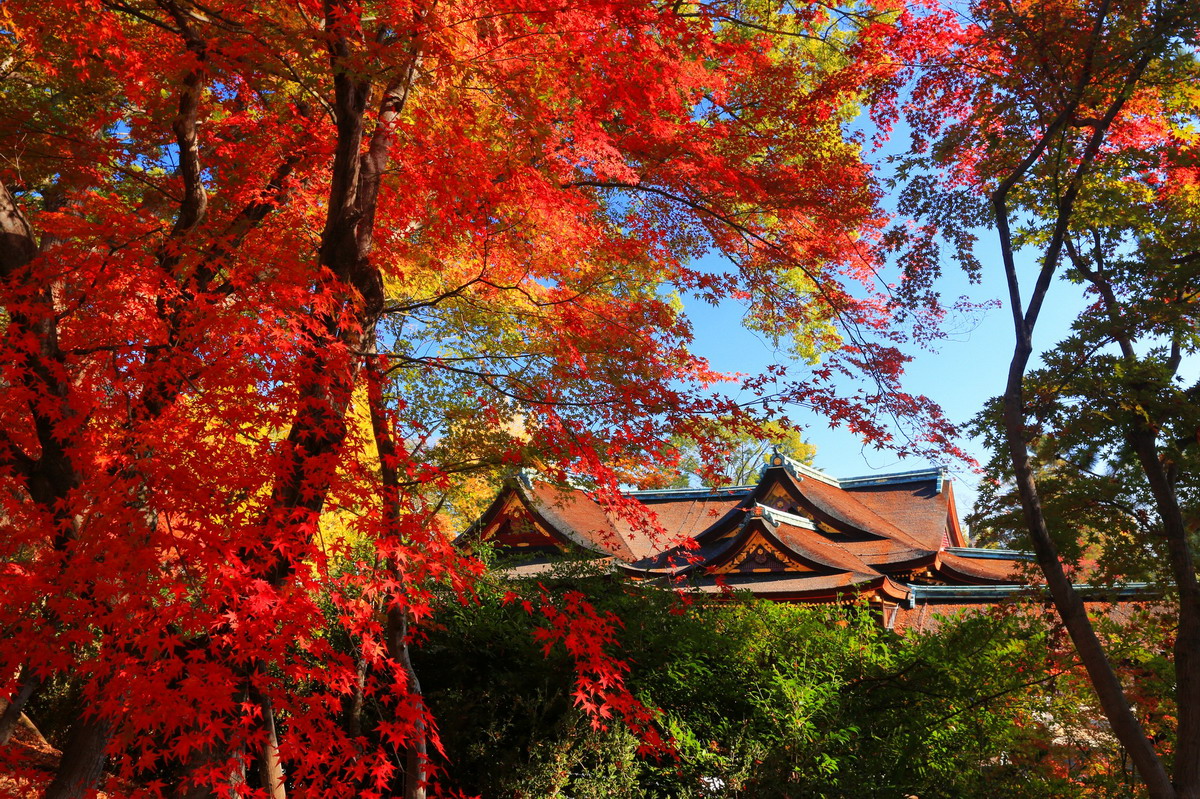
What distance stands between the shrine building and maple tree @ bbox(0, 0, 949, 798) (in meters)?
2.67

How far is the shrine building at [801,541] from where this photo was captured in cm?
1141

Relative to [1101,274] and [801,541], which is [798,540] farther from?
[1101,274]

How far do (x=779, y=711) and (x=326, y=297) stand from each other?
168 inches

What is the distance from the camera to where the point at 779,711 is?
18.3 ft

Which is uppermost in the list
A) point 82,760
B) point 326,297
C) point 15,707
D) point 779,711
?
point 326,297

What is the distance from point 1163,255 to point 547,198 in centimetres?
453

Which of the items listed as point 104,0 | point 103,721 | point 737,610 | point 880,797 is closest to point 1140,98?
point 737,610

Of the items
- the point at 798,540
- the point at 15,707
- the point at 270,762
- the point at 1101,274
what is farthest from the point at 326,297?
the point at 798,540

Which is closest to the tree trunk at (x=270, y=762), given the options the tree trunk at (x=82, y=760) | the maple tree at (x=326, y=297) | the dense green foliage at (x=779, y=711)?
the maple tree at (x=326, y=297)

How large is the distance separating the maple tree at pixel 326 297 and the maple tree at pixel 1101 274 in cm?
94

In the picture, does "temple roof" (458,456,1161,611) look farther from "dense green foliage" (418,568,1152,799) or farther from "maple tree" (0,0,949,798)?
"maple tree" (0,0,949,798)

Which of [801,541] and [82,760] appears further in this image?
[801,541]

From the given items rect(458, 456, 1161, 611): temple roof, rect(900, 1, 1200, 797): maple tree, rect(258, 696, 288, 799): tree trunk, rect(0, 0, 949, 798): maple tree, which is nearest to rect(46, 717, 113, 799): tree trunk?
rect(0, 0, 949, 798): maple tree

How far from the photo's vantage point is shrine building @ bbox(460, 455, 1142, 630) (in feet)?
37.4
